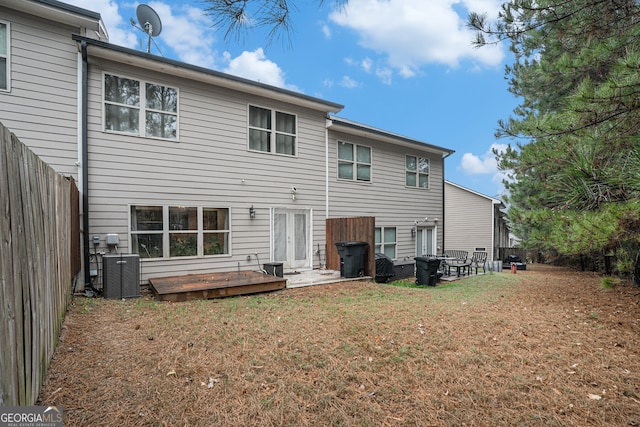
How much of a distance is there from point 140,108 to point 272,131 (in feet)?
10.9

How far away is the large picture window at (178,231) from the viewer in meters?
7.43

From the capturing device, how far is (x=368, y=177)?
464 inches

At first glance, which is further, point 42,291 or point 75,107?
point 75,107

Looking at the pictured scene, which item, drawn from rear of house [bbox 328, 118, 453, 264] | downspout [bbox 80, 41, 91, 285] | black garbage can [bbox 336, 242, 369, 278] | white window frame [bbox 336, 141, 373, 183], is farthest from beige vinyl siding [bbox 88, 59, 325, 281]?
black garbage can [bbox 336, 242, 369, 278]

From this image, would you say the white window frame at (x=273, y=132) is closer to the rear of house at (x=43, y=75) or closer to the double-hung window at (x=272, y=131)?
the double-hung window at (x=272, y=131)

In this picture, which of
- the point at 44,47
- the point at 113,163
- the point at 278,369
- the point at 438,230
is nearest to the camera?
the point at 278,369

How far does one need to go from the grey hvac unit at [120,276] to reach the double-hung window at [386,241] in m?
7.97

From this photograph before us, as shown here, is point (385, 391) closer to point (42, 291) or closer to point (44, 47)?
point (42, 291)

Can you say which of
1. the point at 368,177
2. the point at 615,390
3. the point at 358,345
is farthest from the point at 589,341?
the point at 368,177

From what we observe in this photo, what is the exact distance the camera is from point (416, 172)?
1345 cm

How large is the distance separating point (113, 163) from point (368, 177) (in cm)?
777

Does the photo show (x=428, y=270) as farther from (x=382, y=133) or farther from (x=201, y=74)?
(x=201, y=74)

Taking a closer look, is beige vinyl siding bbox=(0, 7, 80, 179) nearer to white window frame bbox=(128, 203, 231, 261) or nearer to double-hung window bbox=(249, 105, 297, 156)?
white window frame bbox=(128, 203, 231, 261)

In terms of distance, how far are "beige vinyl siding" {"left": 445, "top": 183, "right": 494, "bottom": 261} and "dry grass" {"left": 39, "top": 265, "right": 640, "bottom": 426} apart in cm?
1261
